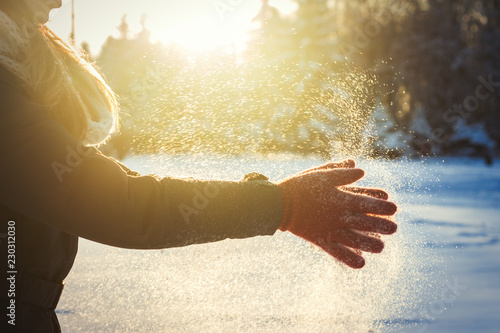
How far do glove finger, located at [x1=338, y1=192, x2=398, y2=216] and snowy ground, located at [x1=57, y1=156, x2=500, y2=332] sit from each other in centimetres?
73

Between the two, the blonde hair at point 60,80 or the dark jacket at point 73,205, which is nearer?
the dark jacket at point 73,205

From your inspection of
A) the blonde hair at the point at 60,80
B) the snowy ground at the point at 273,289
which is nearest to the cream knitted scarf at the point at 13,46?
the blonde hair at the point at 60,80

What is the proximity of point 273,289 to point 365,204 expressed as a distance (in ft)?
5.63

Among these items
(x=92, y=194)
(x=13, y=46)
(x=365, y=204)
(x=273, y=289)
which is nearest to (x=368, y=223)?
(x=365, y=204)

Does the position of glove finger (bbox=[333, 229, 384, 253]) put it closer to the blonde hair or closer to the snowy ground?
the blonde hair

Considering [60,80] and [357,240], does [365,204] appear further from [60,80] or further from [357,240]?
[60,80]

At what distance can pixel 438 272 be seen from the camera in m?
3.35

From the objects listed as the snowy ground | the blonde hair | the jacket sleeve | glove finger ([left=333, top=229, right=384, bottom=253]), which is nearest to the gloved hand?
glove finger ([left=333, top=229, right=384, bottom=253])

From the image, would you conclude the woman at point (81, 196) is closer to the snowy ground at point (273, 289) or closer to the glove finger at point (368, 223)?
the glove finger at point (368, 223)

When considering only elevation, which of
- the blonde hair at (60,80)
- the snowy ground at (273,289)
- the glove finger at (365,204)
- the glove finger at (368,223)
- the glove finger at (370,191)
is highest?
the blonde hair at (60,80)

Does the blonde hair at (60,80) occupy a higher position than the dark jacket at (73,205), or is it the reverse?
the blonde hair at (60,80)

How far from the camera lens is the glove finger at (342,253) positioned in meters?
1.09

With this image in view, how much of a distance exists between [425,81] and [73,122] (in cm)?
2024

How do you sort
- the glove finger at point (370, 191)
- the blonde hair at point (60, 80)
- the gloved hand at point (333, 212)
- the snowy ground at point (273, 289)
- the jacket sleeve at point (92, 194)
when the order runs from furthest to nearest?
the snowy ground at point (273, 289) < the glove finger at point (370, 191) < the gloved hand at point (333, 212) < the blonde hair at point (60, 80) < the jacket sleeve at point (92, 194)
